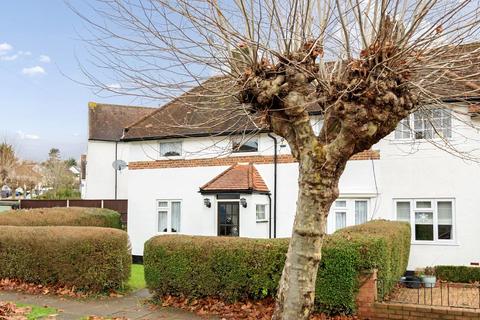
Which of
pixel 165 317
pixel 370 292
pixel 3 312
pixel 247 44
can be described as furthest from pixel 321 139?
pixel 3 312

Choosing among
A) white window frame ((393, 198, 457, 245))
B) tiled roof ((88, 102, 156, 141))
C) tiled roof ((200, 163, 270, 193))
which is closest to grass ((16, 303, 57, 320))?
tiled roof ((200, 163, 270, 193))

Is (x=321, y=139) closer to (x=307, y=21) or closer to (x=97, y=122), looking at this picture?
(x=307, y=21)

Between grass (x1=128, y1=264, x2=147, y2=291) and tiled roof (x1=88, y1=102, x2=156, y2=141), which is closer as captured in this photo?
grass (x1=128, y1=264, x2=147, y2=291)

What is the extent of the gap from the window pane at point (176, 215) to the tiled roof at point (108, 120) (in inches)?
585

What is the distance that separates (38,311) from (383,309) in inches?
240

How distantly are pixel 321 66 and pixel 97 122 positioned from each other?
28.7m

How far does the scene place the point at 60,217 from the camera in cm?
1658

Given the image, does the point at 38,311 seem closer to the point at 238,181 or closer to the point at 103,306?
the point at 103,306

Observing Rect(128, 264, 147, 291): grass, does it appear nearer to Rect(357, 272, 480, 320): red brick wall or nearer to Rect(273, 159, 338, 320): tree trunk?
Rect(357, 272, 480, 320): red brick wall

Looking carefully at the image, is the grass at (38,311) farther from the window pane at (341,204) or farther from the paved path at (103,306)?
the window pane at (341,204)

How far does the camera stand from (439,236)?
14211 mm

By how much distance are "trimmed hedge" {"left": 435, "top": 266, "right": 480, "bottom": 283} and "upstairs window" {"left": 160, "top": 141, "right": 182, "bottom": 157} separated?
9729 mm

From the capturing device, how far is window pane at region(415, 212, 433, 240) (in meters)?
14.3

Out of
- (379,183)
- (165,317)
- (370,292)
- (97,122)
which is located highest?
(97,122)
